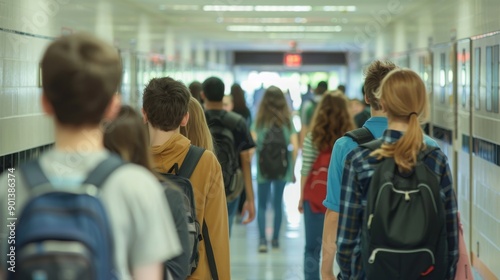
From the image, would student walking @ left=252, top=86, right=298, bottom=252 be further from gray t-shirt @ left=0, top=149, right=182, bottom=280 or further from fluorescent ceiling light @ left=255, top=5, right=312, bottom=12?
gray t-shirt @ left=0, top=149, right=182, bottom=280

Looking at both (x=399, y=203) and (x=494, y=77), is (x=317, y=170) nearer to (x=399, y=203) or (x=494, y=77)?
(x=494, y=77)

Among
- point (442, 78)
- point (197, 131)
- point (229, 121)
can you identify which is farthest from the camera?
point (442, 78)

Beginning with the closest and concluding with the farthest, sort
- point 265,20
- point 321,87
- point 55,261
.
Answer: point 55,261, point 321,87, point 265,20

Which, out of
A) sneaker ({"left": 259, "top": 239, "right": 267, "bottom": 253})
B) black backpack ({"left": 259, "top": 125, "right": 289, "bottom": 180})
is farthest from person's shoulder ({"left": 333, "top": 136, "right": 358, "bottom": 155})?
sneaker ({"left": 259, "top": 239, "right": 267, "bottom": 253})

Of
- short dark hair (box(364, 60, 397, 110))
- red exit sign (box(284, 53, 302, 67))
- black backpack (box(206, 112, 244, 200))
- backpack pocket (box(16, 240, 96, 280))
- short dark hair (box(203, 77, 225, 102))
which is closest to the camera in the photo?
backpack pocket (box(16, 240, 96, 280))

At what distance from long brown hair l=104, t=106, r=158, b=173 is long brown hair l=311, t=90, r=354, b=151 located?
329 cm

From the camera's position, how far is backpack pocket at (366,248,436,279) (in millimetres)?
2836

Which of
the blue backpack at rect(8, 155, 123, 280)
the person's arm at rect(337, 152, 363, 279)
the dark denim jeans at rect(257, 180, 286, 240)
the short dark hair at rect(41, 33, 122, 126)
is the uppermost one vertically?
the short dark hair at rect(41, 33, 122, 126)

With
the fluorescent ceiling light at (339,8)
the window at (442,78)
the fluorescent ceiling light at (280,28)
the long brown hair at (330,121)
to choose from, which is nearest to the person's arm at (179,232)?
the long brown hair at (330,121)

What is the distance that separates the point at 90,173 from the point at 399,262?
1.37 metres

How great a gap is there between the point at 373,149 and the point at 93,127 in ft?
4.56

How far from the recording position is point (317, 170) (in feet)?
19.4

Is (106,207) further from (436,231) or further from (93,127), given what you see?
(436,231)

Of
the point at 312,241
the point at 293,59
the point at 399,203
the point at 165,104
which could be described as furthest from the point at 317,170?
the point at 293,59
